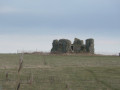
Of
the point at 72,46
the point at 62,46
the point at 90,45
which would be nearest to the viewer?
the point at 90,45

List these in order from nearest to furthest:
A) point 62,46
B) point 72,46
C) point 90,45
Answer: point 90,45 → point 62,46 → point 72,46

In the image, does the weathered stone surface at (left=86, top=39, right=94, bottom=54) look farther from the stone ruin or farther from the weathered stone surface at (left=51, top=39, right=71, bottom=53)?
the weathered stone surface at (left=51, top=39, right=71, bottom=53)

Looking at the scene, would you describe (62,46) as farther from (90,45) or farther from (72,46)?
(90,45)

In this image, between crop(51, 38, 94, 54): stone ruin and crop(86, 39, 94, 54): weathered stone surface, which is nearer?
crop(51, 38, 94, 54): stone ruin

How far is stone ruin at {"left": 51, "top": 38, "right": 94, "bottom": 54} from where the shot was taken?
55375mm

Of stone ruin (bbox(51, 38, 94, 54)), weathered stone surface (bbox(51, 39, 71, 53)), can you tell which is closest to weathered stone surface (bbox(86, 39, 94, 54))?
stone ruin (bbox(51, 38, 94, 54))

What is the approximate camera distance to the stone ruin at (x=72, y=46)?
182 ft

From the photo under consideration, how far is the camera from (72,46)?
186ft

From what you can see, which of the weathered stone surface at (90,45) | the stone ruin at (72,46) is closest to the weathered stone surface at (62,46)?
the stone ruin at (72,46)

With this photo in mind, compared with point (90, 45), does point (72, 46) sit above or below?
below

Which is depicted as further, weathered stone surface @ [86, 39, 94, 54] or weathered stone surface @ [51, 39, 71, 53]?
weathered stone surface @ [86, 39, 94, 54]

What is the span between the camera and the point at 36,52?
5328 cm

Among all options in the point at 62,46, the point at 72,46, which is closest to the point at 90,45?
the point at 72,46

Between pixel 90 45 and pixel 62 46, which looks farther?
pixel 62 46
